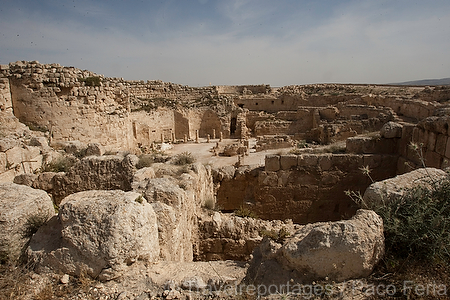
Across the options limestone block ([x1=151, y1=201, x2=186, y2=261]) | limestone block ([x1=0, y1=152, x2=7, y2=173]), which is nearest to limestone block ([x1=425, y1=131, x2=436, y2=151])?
limestone block ([x1=151, y1=201, x2=186, y2=261])

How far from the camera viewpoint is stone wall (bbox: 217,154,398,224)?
648cm

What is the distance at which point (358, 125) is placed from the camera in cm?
1686

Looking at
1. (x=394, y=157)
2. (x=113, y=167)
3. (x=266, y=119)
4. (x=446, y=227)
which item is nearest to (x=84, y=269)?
(x=113, y=167)

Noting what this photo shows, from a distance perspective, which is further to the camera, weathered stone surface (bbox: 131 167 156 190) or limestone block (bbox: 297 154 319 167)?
limestone block (bbox: 297 154 319 167)

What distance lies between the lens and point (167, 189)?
3977 mm

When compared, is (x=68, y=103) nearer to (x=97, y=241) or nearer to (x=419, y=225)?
(x=97, y=241)

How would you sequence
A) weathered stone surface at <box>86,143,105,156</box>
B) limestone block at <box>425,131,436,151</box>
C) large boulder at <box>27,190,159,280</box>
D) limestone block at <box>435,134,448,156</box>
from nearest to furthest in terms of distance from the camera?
large boulder at <box>27,190,159,280</box>
limestone block at <box>435,134,448,156</box>
limestone block at <box>425,131,436,151</box>
weathered stone surface at <box>86,143,105,156</box>

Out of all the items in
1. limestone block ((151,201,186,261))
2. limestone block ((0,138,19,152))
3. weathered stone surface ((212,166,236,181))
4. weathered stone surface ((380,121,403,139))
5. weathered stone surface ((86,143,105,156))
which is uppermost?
weathered stone surface ((380,121,403,139))

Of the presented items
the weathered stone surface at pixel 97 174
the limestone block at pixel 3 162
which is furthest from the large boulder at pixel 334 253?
the limestone block at pixel 3 162

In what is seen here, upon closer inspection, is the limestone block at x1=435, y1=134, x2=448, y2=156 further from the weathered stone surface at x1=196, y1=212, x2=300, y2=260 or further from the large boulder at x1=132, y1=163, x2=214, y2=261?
the large boulder at x1=132, y1=163, x2=214, y2=261

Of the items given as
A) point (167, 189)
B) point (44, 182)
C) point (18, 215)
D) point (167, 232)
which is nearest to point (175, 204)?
point (167, 189)

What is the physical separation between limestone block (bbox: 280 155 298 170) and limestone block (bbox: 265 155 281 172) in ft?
0.31

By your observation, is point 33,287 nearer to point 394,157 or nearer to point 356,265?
point 356,265

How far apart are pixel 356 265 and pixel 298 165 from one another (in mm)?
4191
